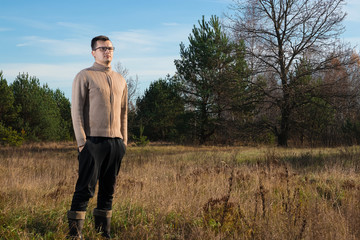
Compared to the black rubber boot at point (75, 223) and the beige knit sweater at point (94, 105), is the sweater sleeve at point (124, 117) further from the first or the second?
the black rubber boot at point (75, 223)

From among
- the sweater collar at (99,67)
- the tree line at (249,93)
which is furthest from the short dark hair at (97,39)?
the tree line at (249,93)

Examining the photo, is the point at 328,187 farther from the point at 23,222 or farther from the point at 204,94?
the point at 204,94

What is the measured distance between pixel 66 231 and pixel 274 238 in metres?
2.09

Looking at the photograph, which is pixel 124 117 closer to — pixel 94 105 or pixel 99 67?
pixel 94 105

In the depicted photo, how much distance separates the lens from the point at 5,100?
2322 cm

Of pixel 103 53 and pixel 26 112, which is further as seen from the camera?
pixel 26 112

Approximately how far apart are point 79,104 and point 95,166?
1.97ft

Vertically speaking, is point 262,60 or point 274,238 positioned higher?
point 262,60

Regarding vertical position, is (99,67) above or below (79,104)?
above

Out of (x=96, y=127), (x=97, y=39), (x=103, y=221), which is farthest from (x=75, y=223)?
(x=97, y=39)

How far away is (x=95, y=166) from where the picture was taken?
318 cm

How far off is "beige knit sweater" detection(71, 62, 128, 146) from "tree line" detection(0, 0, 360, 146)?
55.8 ft

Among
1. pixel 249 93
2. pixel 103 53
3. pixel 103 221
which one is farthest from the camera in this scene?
pixel 249 93

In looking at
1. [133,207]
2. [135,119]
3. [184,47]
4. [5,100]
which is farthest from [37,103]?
[133,207]
